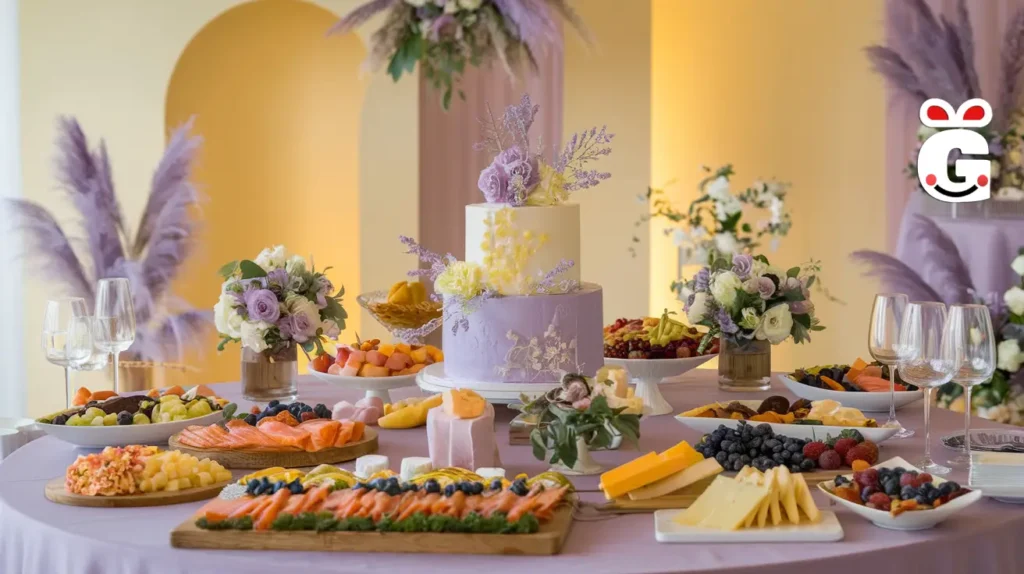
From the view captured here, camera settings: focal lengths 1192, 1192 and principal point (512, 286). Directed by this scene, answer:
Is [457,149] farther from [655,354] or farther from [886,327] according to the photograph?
[886,327]

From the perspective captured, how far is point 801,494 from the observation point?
2174mm

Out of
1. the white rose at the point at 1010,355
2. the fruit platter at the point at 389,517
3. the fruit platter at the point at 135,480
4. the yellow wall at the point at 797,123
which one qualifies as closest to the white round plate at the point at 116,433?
the fruit platter at the point at 135,480

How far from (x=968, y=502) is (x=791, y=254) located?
→ 5.22m

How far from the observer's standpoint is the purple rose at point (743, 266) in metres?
3.43

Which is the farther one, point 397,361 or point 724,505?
point 397,361

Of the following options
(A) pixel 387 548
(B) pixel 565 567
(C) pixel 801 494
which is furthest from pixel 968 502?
(A) pixel 387 548

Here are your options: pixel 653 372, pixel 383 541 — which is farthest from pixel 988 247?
pixel 383 541

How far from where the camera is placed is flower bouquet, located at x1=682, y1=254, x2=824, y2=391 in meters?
3.40

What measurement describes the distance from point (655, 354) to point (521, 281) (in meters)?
0.58

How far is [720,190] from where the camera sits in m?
6.41

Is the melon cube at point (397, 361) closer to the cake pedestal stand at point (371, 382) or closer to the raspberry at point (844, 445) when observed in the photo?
the cake pedestal stand at point (371, 382)

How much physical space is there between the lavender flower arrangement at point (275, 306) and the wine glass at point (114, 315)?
25 centimetres

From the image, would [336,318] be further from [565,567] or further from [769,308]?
[565,567]

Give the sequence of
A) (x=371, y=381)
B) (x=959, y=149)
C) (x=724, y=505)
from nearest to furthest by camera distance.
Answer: (x=724, y=505), (x=371, y=381), (x=959, y=149)
